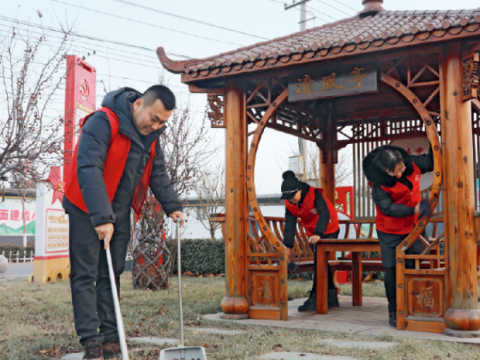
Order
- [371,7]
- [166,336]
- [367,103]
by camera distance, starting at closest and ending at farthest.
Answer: [166,336]
[371,7]
[367,103]

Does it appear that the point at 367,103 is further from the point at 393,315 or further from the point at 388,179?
the point at 393,315

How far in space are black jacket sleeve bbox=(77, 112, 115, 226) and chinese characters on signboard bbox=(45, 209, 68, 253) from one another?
26.1 ft

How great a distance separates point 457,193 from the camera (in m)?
4.77

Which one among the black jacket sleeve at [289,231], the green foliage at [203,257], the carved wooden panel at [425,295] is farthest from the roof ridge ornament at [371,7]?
the green foliage at [203,257]

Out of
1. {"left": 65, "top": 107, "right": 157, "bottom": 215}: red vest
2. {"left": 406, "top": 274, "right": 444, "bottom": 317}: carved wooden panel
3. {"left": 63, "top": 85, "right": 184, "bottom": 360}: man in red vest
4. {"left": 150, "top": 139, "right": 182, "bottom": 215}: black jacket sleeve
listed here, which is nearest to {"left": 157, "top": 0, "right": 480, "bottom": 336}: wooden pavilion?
{"left": 406, "top": 274, "right": 444, "bottom": 317}: carved wooden panel

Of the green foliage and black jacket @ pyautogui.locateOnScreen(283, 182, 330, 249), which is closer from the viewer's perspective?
black jacket @ pyautogui.locateOnScreen(283, 182, 330, 249)

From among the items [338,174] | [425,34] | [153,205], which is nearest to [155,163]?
[425,34]

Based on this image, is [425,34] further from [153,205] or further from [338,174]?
[338,174]

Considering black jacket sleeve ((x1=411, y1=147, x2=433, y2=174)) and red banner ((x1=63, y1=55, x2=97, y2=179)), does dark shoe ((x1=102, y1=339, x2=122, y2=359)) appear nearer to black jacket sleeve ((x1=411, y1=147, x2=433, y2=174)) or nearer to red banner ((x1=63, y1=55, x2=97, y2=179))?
black jacket sleeve ((x1=411, y1=147, x2=433, y2=174))

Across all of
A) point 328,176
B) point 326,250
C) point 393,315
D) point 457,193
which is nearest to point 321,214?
point 326,250

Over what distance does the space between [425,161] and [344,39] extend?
60.3 inches

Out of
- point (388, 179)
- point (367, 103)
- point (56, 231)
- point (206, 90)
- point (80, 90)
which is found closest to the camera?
point (388, 179)

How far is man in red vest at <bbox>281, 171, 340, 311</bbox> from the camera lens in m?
6.03

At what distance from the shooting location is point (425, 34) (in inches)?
185
